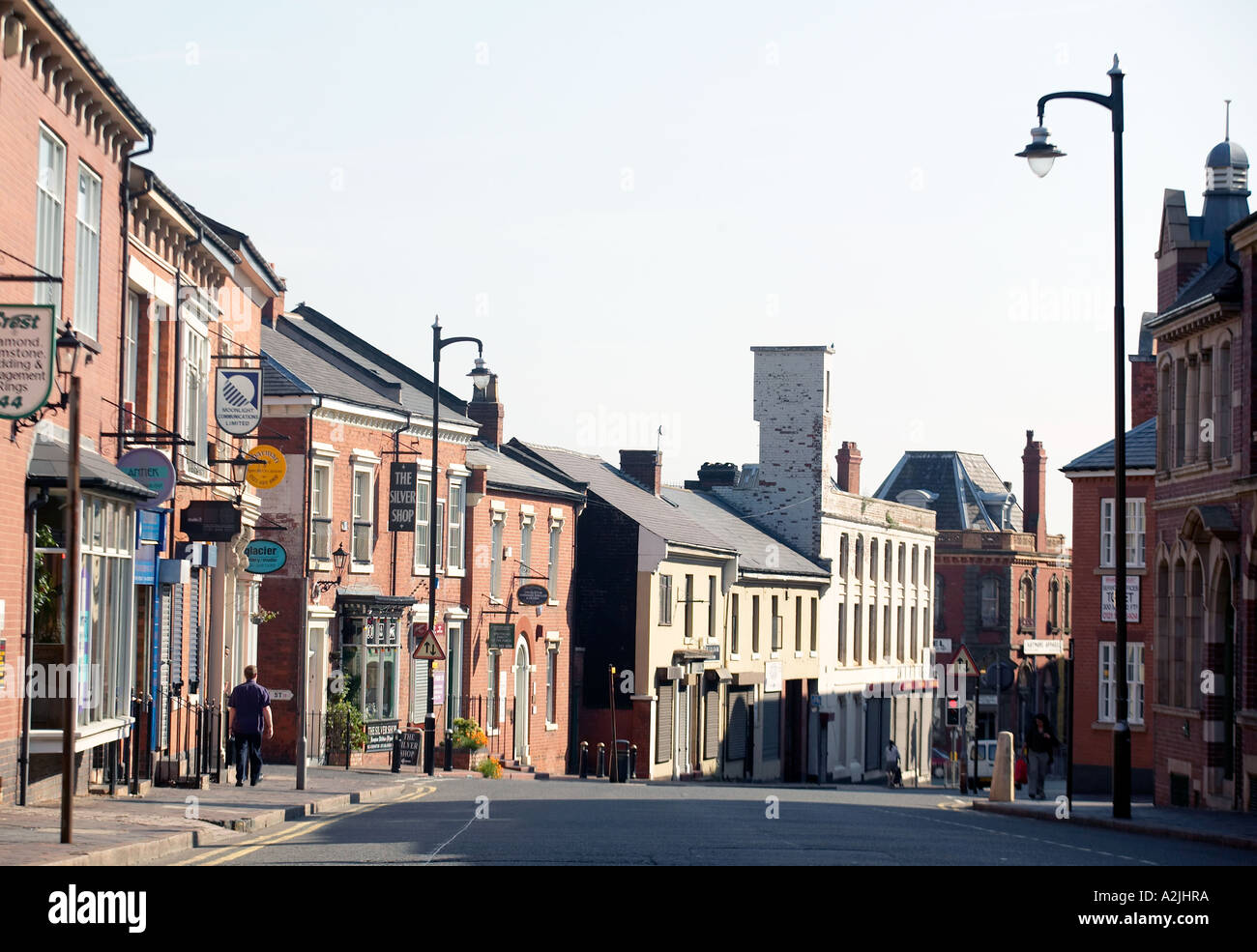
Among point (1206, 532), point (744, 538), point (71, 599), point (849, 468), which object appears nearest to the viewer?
point (71, 599)

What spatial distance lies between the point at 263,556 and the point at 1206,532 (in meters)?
16.5

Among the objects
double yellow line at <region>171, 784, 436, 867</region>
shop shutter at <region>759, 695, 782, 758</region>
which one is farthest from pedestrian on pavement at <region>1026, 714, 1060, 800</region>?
shop shutter at <region>759, 695, 782, 758</region>

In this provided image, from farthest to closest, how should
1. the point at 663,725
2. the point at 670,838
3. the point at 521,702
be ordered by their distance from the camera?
the point at 663,725 < the point at 521,702 < the point at 670,838

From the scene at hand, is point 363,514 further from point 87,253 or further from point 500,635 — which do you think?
point 87,253

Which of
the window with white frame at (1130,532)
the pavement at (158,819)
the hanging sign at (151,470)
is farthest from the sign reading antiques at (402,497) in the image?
the window with white frame at (1130,532)

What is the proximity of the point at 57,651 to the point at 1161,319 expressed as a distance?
2192 centimetres

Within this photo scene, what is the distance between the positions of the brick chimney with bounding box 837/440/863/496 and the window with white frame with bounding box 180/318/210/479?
44941 millimetres

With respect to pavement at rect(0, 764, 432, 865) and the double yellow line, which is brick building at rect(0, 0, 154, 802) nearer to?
pavement at rect(0, 764, 432, 865)

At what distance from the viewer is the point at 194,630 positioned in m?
28.8

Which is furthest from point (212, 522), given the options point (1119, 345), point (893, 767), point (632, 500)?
point (893, 767)

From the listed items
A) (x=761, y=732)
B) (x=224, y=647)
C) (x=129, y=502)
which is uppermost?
(x=129, y=502)

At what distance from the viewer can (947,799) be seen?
1446 inches
